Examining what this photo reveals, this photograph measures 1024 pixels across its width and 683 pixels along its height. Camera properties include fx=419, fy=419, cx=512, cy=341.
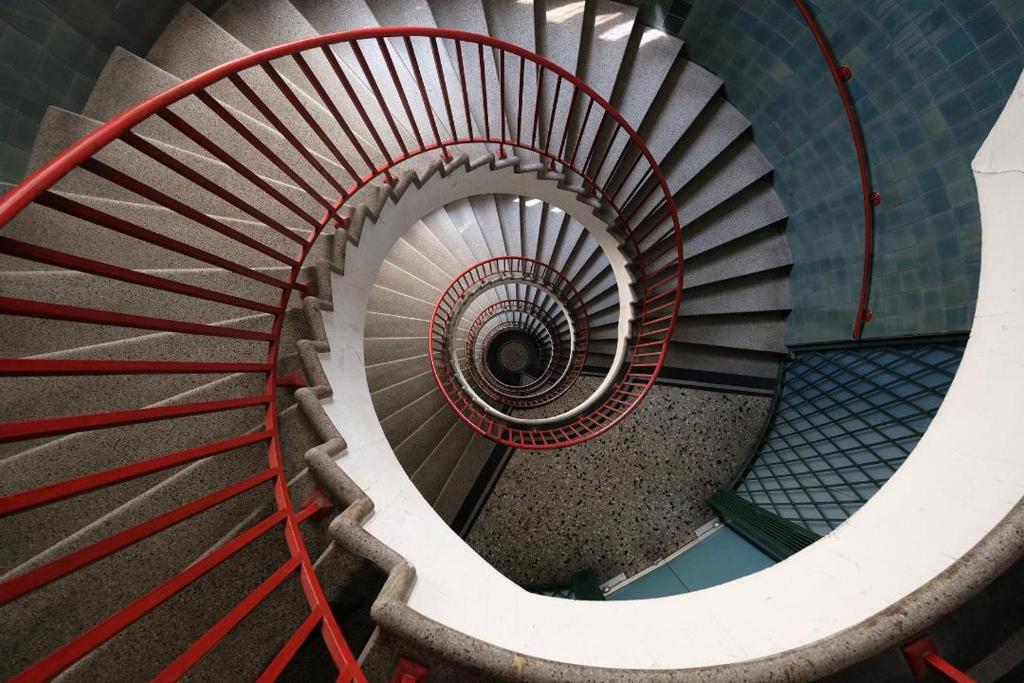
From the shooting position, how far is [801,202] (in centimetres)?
452

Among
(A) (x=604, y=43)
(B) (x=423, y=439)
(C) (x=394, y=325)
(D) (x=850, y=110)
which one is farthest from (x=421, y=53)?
(B) (x=423, y=439)

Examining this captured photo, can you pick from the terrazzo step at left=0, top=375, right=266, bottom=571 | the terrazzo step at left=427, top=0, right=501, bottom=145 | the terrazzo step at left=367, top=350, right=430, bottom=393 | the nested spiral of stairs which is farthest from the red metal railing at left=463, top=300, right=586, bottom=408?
the terrazzo step at left=0, top=375, right=266, bottom=571

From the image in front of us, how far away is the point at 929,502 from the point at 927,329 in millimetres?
2586

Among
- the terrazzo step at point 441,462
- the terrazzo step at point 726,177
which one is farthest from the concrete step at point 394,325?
the terrazzo step at point 726,177

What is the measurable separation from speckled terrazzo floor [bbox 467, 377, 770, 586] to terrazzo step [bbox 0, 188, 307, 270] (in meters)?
4.17

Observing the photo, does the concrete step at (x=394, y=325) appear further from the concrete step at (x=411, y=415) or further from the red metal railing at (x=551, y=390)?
the concrete step at (x=411, y=415)

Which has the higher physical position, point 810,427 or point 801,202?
point 801,202

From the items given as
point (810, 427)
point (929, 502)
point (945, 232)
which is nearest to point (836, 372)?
point (810, 427)

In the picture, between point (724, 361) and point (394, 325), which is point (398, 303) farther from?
point (724, 361)

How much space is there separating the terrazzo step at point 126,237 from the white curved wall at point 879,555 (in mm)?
1921

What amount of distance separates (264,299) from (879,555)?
3322 millimetres

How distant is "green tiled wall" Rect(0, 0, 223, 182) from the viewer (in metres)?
2.67

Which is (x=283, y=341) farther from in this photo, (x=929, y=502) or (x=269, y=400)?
(x=929, y=502)

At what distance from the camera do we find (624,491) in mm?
5445
